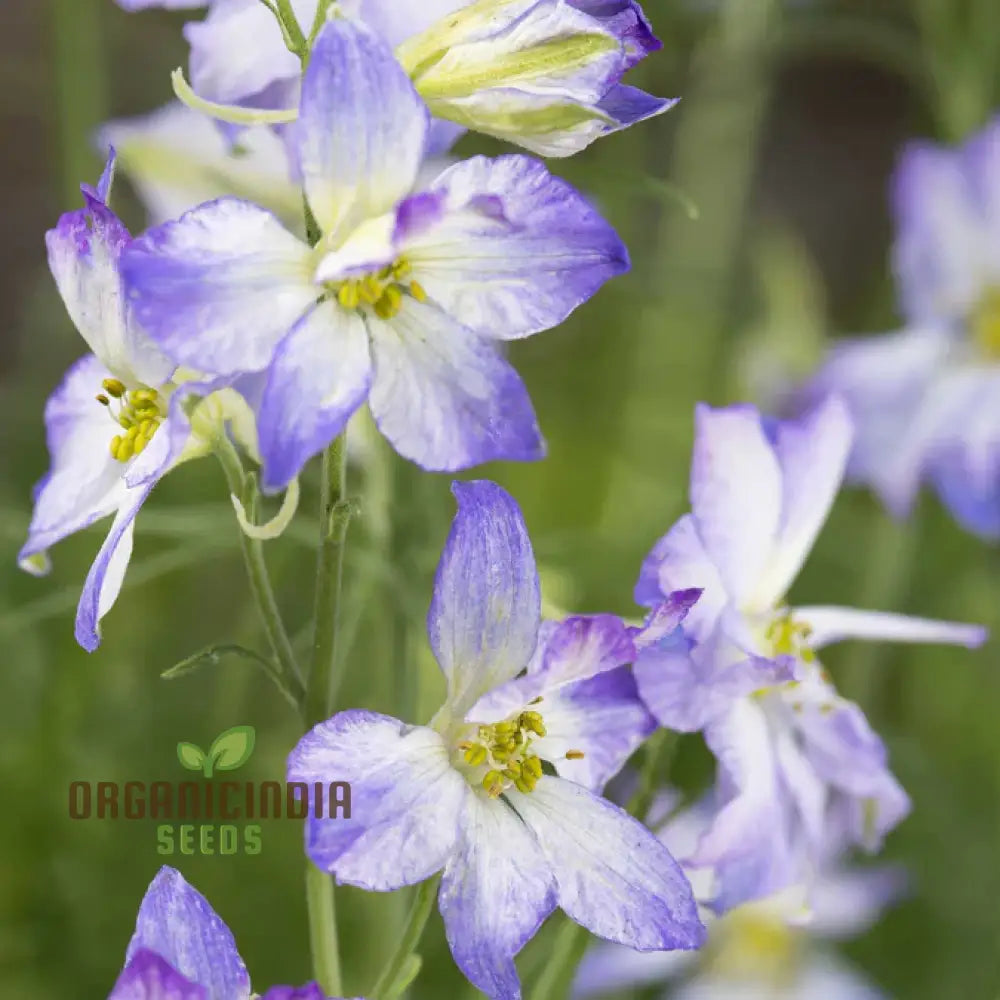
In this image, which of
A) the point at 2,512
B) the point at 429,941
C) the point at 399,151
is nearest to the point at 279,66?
the point at 399,151

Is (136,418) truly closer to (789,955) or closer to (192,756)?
(192,756)

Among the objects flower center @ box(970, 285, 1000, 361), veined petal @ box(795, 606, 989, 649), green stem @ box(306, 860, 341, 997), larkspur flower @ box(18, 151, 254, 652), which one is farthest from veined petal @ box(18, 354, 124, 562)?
flower center @ box(970, 285, 1000, 361)

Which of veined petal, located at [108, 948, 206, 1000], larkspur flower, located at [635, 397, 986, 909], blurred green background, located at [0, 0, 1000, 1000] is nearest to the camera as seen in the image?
veined petal, located at [108, 948, 206, 1000]

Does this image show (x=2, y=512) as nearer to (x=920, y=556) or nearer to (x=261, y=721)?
(x=261, y=721)

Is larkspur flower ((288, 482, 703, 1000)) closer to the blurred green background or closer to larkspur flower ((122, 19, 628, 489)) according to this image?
larkspur flower ((122, 19, 628, 489))

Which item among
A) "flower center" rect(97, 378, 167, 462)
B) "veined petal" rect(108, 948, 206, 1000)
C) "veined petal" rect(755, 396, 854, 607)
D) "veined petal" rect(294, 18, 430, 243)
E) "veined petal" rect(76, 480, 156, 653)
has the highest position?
"veined petal" rect(294, 18, 430, 243)

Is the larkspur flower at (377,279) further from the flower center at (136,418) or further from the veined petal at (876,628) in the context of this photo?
the veined petal at (876,628)
